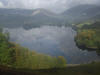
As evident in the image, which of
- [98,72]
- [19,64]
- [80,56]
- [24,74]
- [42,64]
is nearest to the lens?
[24,74]

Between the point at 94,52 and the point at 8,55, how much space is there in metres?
56.9

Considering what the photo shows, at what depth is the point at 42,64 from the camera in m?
64.2

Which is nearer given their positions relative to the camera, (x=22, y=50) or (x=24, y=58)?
(x=24, y=58)

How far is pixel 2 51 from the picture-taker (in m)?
63.1

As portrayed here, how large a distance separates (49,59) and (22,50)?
44.8ft

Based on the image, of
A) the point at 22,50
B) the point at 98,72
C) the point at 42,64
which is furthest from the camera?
the point at 22,50

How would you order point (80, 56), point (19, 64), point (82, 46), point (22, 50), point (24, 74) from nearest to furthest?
point (24, 74) → point (19, 64) → point (22, 50) → point (80, 56) → point (82, 46)

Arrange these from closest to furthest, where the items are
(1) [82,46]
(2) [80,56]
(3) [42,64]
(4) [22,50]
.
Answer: (3) [42,64]
(4) [22,50]
(2) [80,56]
(1) [82,46]

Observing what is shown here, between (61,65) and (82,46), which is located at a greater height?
(82,46)

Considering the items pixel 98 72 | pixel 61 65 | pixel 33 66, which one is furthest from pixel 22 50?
pixel 98 72

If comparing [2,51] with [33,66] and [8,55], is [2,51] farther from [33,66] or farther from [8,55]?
[33,66]

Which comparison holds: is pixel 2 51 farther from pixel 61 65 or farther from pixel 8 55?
pixel 61 65

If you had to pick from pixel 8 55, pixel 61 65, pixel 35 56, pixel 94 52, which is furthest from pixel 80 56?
pixel 8 55

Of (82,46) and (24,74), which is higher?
(82,46)
